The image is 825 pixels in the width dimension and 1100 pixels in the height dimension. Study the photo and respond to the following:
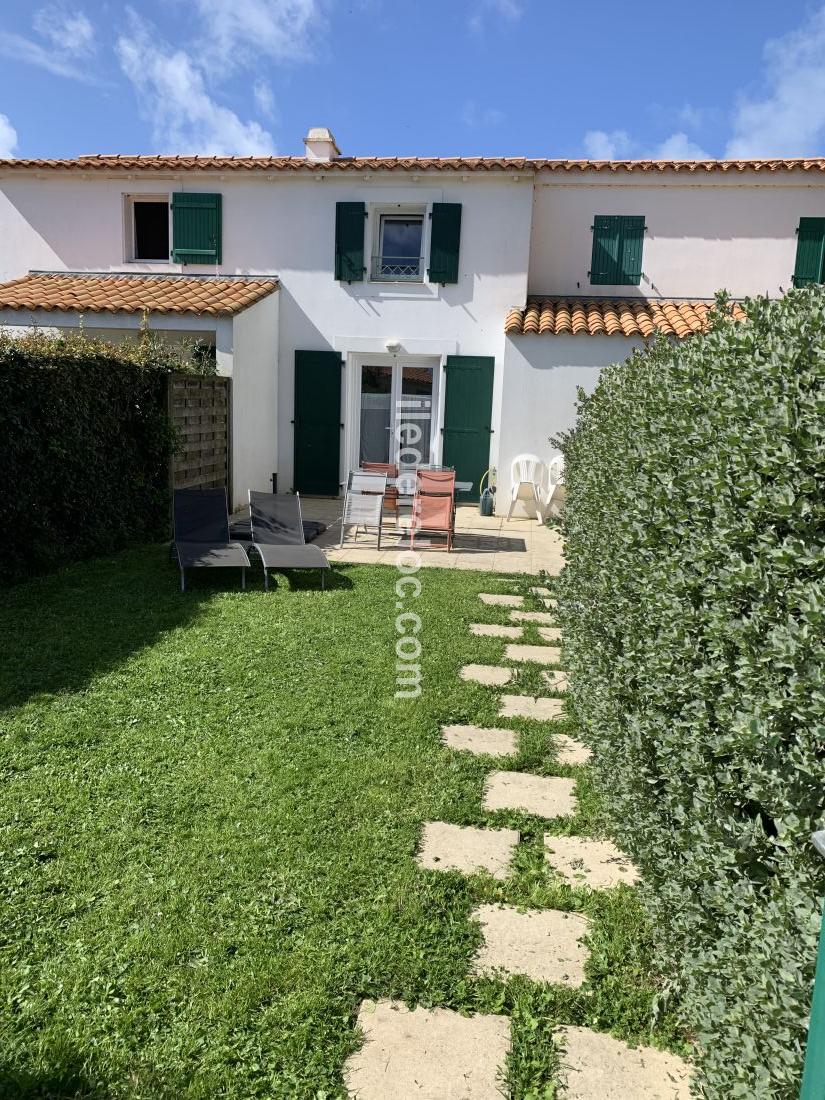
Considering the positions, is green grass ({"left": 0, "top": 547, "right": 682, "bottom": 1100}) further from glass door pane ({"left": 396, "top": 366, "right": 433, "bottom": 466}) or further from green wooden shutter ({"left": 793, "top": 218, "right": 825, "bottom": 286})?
green wooden shutter ({"left": 793, "top": 218, "right": 825, "bottom": 286})

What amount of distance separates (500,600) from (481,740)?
322cm

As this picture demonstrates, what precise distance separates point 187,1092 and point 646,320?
12606 millimetres

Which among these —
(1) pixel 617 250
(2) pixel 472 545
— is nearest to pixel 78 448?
(2) pixel 472 545

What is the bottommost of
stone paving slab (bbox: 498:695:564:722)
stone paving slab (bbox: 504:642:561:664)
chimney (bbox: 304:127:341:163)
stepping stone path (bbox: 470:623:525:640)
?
stone paving slab (bbox: 498:695:564:722)

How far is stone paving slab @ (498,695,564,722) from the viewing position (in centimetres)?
471

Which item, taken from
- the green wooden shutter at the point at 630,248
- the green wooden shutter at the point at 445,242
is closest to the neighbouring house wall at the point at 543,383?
the green wooden shutter at the point at 445,242

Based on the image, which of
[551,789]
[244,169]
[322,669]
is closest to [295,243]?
[244,169]

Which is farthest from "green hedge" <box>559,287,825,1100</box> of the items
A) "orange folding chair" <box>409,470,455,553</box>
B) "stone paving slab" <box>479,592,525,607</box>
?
"orange folding chair" <box>409,470,455,553</box>

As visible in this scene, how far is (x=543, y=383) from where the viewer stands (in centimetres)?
1255

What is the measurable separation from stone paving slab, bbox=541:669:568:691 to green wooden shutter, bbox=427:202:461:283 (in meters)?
9.52

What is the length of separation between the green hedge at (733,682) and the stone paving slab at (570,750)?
3.70ft

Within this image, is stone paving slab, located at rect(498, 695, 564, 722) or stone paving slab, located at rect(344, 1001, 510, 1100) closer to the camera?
stone paving slab, located at rect(344, 1001, 510, 1100)

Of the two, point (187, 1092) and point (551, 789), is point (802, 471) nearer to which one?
point (187, 1092)

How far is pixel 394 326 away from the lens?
44.2 ft
